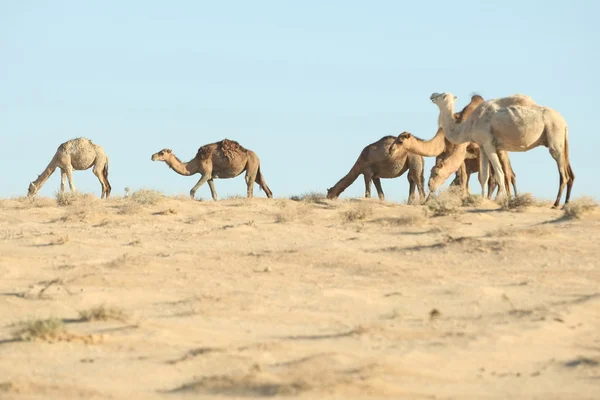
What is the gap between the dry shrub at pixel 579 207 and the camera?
18.9 m

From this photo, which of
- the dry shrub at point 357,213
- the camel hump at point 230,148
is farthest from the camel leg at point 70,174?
the dry shrub at point 357,213

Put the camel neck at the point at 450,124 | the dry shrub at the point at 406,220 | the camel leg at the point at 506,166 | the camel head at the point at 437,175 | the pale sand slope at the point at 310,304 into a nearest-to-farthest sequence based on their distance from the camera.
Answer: the pale sand slope at the point at 310,304 → the dry shrub at the point at 406,220 → the camel neck at the point at 450,124 → the camel leg at the point at 506,166 → the camel head at the point at 437,175

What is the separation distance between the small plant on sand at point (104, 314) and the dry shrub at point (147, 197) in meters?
11.1

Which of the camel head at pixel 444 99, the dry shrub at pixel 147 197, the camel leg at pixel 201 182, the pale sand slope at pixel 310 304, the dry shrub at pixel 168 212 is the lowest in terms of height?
the pale sand slope at pixel 310 304

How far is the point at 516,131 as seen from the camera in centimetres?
2164

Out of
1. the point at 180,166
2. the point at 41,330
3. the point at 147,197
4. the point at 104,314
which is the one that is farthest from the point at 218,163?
the point at 41,330

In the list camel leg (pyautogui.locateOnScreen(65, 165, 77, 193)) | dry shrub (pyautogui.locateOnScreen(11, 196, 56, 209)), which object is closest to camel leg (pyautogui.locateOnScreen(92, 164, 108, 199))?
camel leg (pyautogui.locateOnScreen(65, 165, 77, 193))

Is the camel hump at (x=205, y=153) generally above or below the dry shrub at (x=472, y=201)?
above

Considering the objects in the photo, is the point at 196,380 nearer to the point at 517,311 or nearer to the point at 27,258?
the point at 517,311

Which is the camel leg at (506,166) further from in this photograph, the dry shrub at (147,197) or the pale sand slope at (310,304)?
the dry shrub at (147,197)

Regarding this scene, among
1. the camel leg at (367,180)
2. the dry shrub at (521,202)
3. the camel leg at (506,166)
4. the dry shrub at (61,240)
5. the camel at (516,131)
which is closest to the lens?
the dry shrub at (61,240)

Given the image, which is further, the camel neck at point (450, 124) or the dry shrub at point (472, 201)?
the camel neck at point (450, 124)

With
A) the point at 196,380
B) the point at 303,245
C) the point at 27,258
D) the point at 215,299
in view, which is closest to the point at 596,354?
the point at 196,380

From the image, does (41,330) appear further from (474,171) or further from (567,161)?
(474,171)
